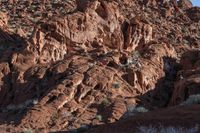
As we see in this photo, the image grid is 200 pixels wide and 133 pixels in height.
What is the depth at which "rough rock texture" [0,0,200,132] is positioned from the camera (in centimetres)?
2720

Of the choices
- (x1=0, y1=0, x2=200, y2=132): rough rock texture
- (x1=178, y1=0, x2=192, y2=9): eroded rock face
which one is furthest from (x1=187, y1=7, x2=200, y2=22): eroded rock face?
(x1=0, y1=0, x2=200, y2=132): rough rock texture

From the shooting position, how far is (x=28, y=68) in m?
33.9

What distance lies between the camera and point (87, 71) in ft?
99.9

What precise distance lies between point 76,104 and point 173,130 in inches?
672

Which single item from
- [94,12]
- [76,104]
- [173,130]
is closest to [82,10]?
[94,12]

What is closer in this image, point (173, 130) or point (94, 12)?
point (173, 130)

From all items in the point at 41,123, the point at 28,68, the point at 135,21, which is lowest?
the point at 41,123

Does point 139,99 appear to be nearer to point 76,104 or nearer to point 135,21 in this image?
point 76,104

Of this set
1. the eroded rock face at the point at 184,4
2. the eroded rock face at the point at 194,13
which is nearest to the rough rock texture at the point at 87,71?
the eroded rock face at the point at 194,13

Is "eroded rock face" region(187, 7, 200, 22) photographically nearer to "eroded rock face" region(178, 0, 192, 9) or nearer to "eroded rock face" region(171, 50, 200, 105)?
"eroded rock face" region(178, 0, 192, 9)

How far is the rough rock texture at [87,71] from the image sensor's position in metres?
27.2

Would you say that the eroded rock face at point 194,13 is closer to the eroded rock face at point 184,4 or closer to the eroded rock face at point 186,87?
the eroded rock face at point 184,4

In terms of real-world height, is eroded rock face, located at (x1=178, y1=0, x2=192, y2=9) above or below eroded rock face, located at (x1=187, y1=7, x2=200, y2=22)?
above

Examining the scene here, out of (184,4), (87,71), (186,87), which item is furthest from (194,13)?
(186,87)
